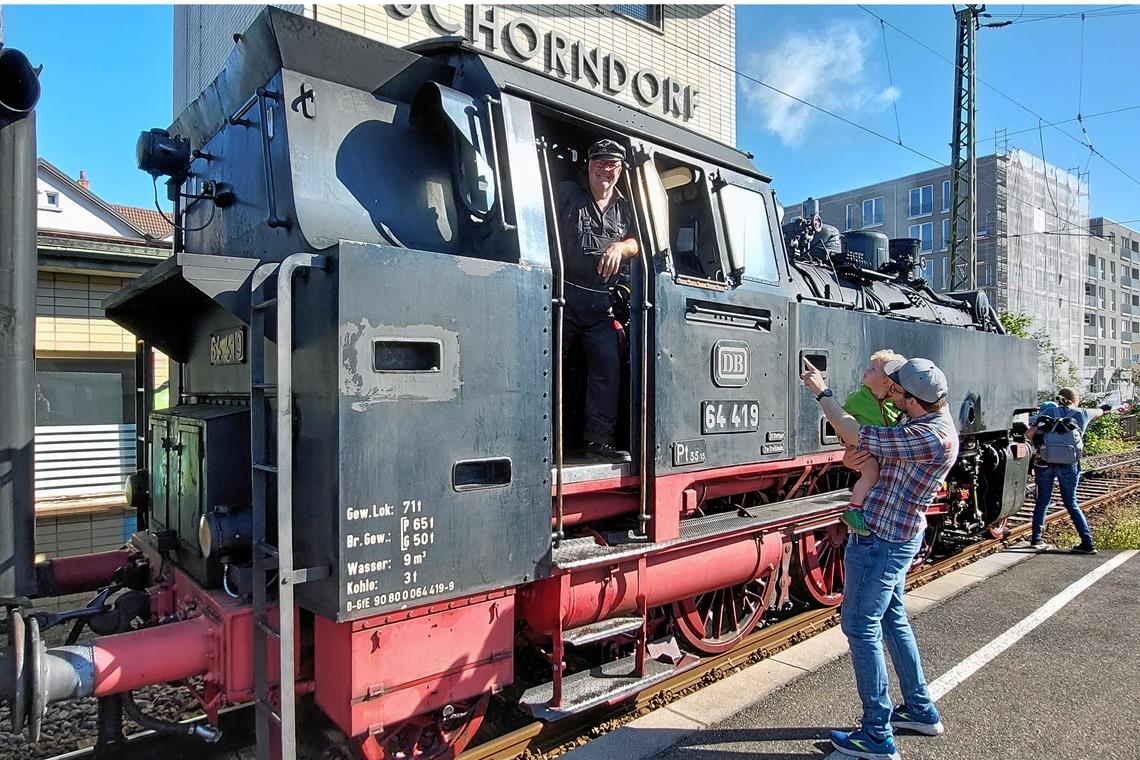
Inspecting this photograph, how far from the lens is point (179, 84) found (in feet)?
49.0

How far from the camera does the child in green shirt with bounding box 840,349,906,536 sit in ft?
12.1

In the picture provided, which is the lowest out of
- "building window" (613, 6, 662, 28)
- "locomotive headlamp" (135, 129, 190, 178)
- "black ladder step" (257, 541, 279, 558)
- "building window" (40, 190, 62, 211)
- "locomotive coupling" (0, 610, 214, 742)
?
"locomotive coupling" (0, 610, 214, 742)

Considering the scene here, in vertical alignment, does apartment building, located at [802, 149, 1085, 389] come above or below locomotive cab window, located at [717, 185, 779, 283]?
above

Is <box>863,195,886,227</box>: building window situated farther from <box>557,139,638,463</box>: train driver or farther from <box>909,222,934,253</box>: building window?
<box>557,139,638,463</box>: train driver

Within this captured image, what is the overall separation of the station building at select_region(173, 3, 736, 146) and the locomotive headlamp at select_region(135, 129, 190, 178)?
457cm

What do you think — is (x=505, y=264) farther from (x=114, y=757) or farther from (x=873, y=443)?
(x=114, y=757)

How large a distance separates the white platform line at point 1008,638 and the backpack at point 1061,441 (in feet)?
4.86

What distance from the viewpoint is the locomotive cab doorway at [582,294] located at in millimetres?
3621

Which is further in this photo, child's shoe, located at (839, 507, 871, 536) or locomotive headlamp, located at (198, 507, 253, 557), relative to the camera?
child's shoe, located at (839, 507, 871, 536)

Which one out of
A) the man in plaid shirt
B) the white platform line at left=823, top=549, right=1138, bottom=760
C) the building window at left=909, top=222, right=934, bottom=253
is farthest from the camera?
the building window at left=909, top=222, right=934, bottom=253

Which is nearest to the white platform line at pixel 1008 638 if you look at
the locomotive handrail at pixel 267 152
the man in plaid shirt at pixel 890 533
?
the man in plaid shirt at pixel 890 533

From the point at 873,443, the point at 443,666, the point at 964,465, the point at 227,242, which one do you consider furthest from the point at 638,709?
the point at 964,465

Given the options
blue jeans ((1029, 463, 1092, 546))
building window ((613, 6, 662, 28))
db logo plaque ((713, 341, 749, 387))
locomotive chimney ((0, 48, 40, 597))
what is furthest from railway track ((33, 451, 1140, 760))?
building window ((613, 6, 662, 28))

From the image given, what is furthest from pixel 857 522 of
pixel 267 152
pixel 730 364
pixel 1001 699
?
pixel 267 152
